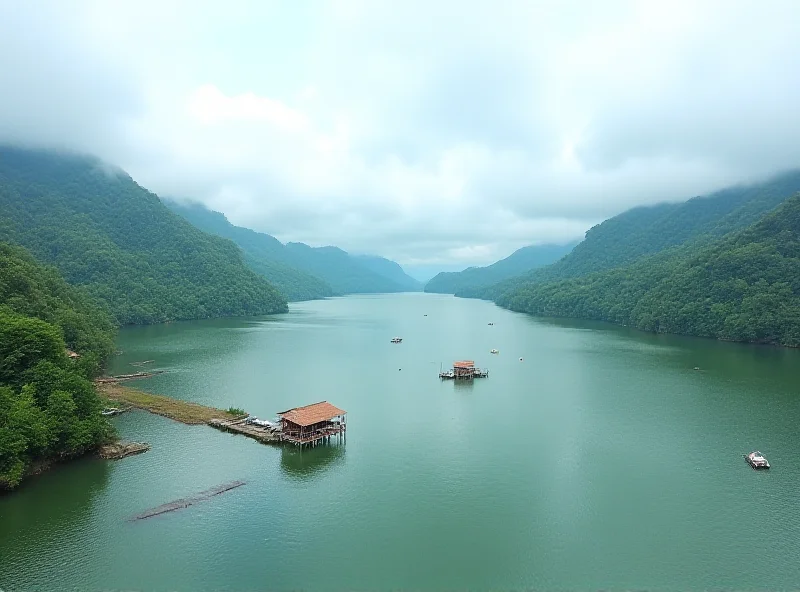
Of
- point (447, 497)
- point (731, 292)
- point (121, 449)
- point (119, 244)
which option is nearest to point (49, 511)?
point (121, 449)

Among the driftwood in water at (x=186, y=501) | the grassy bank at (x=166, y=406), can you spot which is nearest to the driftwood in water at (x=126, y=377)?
the grassy bank at (x=166, y=406)

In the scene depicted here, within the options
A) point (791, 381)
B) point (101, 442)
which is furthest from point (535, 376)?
point (101, 442)

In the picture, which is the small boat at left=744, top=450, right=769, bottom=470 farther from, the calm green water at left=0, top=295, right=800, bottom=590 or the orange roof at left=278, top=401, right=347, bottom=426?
the orange roof at left=278, top=401, right=347, bottom=426

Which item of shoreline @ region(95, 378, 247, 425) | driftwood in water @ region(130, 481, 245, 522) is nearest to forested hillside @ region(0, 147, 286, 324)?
shoreline @ region(95, 378, 247, 425)

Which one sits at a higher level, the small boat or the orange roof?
the orange roof

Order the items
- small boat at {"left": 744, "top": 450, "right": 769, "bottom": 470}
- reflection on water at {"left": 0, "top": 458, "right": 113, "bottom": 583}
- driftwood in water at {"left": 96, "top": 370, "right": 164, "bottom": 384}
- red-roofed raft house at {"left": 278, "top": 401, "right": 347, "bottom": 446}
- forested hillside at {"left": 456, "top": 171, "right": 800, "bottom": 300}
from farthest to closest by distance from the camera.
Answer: forested hillside at {"left": 456, "top": 171, "right": 800, "bottom": 300}
driftwood in water at {"left": 96, "top": 370, "right": 164, "bottom": 384}
red-roofed raft house at {"left": 278, "top": 401, "right": 347, "bottom": 446}
small boat at {"left": 744, "top": 450, "right": 769, "bottom": 470}
reflection on water at {"left": 0, "top": 458, "right": 113, "bottom": 583}

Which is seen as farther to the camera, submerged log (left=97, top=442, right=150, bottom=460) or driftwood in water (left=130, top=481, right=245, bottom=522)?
submerged log (left=97, top=442, right=150, bottom=460)
